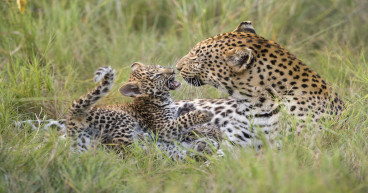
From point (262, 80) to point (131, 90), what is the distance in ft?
5.97

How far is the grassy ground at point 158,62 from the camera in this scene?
443 centimetres

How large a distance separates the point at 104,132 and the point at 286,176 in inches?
114

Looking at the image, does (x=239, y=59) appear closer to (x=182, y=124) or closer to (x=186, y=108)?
(x=182, y=124)

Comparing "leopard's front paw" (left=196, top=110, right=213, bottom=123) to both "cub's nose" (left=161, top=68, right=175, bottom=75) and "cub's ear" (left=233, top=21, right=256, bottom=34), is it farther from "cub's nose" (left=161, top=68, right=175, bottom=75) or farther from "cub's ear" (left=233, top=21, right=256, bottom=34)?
"cub's ear" (left=233, top=21, right=256, bottom=34)

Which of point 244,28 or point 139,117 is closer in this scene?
point 244,28

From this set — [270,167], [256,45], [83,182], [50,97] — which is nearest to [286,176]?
[270,167]

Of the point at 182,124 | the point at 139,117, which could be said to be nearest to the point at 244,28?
the point at 182,124

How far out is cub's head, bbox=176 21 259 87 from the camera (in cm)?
546

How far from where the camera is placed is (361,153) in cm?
470

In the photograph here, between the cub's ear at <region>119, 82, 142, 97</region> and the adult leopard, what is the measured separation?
3.03ft

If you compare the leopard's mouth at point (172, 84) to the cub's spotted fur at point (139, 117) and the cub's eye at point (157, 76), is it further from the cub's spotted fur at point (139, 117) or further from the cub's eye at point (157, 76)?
the cub's eye at point (157, 76)

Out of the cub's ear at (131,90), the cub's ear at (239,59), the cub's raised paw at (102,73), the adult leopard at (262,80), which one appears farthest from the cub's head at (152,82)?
the cub's ear at (239,59)

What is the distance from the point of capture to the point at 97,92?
5.57m

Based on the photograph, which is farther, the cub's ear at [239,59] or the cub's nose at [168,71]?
the cub's nose at [168,71]
